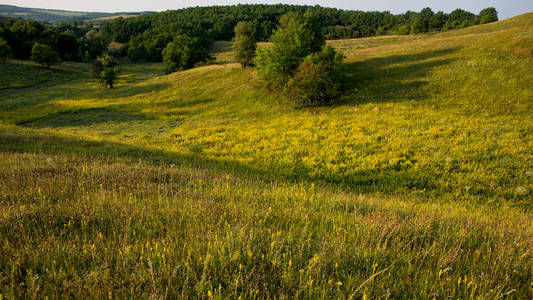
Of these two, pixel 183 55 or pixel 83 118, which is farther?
pixel 183 55

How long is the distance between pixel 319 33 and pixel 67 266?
32.1 m

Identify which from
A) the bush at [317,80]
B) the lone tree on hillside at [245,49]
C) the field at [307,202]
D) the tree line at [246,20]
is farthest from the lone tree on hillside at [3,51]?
the bush at [317,80]

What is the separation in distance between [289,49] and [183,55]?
4749cm

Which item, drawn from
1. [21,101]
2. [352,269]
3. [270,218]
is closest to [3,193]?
[270,218]

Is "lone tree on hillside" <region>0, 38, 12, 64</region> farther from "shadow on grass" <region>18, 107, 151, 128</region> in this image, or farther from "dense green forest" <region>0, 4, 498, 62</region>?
"shadow on grass" <region>18, 107, 151, 128</region>

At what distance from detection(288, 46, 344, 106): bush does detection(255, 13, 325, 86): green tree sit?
191 centimetres

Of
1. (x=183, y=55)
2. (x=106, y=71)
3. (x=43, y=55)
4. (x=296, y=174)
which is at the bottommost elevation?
(x=296, y=174)

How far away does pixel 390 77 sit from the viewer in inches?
998

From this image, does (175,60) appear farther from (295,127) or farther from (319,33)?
(295,127)

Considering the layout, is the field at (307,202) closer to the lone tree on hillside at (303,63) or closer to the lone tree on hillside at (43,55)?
the lone tree on hillside at (303,63)

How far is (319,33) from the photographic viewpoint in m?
28.8

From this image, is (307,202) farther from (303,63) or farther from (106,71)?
(106,71)

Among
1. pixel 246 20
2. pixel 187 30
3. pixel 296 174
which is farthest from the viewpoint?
pixel 246 20

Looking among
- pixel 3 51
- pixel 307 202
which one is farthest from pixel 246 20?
pixel 307 202
